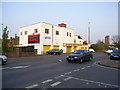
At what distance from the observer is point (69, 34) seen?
46.6 metres

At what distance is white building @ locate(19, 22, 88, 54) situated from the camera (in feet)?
117

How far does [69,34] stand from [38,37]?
15049mm

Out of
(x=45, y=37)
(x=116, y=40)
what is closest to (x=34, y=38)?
(x=45, y=37)

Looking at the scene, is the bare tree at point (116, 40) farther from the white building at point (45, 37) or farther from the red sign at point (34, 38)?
the red sign at point (34, 38)

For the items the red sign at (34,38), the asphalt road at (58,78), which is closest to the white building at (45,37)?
the red sign at (34,38)

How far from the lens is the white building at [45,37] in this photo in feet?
117

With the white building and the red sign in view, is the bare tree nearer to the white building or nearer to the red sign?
the white building

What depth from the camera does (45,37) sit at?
3634 centimetres

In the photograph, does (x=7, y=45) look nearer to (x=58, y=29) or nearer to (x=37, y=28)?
(x=37, y=28)

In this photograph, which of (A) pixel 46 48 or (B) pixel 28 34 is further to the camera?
(B) pixel 28 34

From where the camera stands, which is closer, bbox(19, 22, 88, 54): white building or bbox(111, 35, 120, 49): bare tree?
bbox(19, 22, 88, 54): white building

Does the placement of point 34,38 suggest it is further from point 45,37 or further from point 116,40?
point 116,40

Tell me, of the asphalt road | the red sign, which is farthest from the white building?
the asphalt road

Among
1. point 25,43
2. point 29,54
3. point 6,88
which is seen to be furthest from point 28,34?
point 6,88
